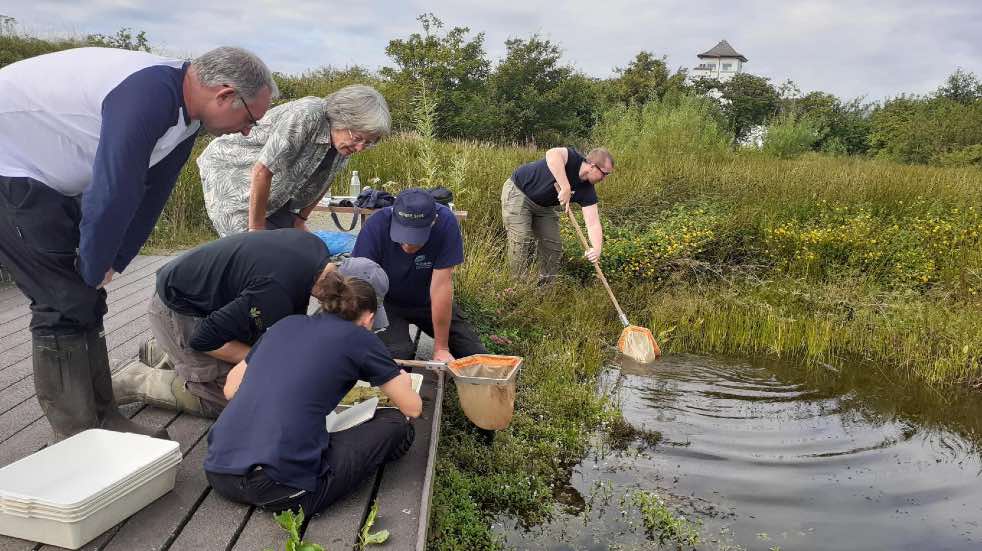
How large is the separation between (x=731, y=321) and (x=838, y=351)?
0.90 metres

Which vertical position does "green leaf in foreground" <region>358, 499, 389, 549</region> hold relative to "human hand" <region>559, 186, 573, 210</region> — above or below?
below

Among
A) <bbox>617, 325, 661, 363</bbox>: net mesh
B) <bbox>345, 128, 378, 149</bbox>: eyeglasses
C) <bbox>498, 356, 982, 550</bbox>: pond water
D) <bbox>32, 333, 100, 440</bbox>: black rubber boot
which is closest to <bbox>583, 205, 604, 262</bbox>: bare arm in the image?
<bbox>617, 325, 661, 363</bbox>: net mesh

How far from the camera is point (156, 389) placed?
324 cm

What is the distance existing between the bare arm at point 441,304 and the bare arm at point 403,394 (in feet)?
3.86

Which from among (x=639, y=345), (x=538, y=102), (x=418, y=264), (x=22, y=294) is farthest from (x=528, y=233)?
(x=538, y=102)

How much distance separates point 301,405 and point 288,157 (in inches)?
65.6

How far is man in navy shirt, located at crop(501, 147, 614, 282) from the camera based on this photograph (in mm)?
6242

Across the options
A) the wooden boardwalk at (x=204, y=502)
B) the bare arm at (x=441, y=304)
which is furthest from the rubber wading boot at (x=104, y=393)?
the bare arm at (x=441, y=304)

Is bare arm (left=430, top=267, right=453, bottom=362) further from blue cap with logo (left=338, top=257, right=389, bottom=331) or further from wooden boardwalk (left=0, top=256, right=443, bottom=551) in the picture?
blue cap with logo (left=338, top=257, right=389, bottom=331)

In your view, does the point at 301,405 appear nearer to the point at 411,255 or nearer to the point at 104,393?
the point at 104,393

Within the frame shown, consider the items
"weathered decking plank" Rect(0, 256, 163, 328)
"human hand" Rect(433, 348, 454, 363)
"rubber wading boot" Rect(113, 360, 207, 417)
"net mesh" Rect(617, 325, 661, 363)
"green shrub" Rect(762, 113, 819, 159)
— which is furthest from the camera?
"green shrub" Rect(762, 113, 819, 159)

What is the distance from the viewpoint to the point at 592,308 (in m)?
6.77

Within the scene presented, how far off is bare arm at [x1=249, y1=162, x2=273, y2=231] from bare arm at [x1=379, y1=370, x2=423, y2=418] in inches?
60.1

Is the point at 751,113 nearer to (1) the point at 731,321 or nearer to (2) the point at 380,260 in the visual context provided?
(1) the point at 731,321
